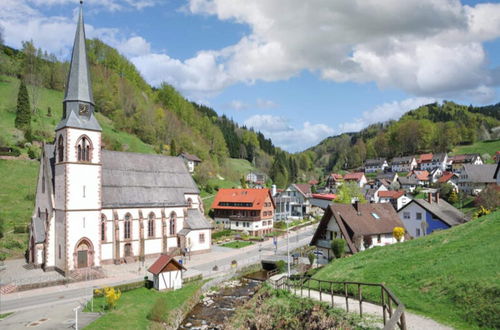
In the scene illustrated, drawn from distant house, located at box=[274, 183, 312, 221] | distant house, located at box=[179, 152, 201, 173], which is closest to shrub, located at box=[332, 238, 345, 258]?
distant house, located at box=[274, 183, 312, 221]

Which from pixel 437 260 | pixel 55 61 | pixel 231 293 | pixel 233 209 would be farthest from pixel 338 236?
pixel 55 61

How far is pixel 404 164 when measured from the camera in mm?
139000

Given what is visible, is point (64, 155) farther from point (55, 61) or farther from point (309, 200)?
point (55, 61)

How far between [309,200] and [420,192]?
28.4 metres

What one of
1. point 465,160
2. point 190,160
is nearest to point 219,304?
point 190,160

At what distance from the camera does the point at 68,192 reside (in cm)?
3653

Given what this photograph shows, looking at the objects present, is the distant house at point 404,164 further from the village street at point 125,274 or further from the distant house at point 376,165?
the village street at point 125,274

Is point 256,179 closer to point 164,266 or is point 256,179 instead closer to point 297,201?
point 297,201

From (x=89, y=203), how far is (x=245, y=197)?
114 feet

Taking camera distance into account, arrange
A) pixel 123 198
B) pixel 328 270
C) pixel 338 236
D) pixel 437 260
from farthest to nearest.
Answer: pixel 123 198 → pixel 338 236 → pixel 328 270 → pixel 437 260

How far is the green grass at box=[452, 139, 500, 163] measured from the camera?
139 meters

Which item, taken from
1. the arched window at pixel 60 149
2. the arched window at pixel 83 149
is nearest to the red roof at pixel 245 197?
the arched window at pixel 83 149

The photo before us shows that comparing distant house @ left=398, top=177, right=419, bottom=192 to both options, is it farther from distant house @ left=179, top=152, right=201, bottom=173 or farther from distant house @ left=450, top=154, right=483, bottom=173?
distant house @ left=179, top=152, right=201, bottom=173

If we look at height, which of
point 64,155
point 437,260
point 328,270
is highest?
point 64,155
